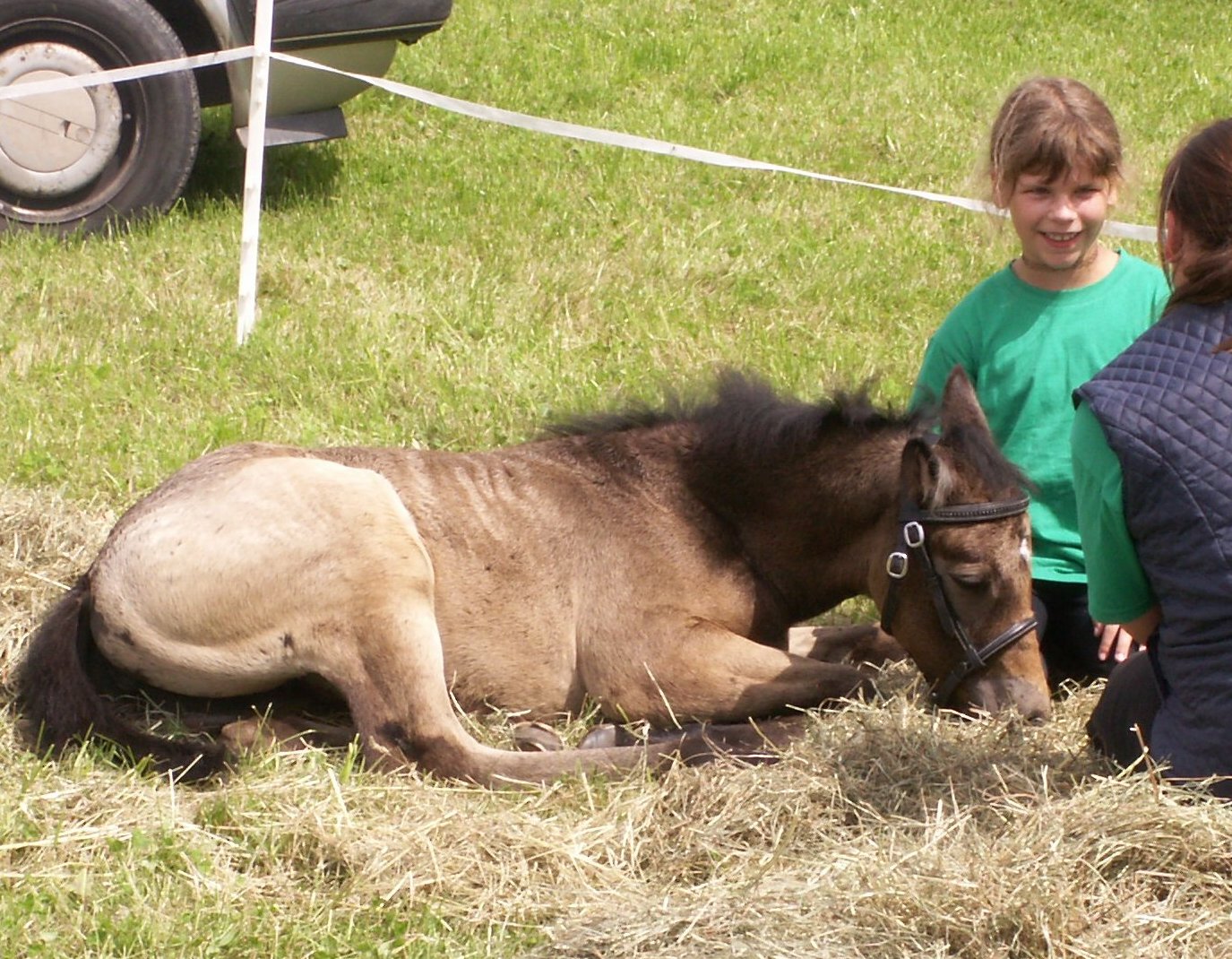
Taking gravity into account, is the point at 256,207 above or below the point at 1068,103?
below

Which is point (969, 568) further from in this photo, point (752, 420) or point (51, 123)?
point (51, 123)

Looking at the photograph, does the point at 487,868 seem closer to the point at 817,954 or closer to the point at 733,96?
the point at 817,954

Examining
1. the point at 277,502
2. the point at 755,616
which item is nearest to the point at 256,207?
the point at 277,502

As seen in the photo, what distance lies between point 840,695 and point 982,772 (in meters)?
0.71

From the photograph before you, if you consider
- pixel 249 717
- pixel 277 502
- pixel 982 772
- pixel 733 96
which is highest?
pixel 733 96

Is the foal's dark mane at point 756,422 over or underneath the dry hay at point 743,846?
over

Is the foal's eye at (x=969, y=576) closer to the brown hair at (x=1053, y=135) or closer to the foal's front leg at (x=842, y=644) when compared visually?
the foal's front leg at (x=842, y=644)

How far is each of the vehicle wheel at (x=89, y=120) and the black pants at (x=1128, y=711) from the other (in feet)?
20.8

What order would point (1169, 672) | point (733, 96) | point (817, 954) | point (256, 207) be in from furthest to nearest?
point (733, 96) → point (256, 207) → point (1169, 672) → point (817, 954)

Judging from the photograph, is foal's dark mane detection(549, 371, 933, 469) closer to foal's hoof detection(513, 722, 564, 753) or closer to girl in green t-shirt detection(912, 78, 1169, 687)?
girl in green t-shirt detection(912, 78, 1169, 687)

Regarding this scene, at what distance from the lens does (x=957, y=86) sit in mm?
11422

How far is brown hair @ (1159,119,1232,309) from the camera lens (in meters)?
3.51

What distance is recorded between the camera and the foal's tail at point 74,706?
4.43 m

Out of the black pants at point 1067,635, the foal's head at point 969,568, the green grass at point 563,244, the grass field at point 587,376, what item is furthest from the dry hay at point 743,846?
the green grass at point 563,244
